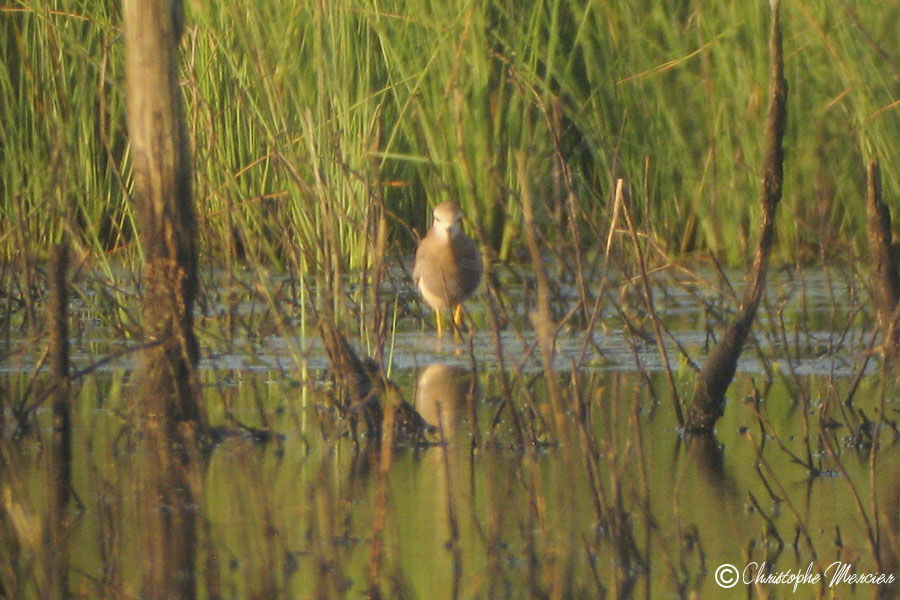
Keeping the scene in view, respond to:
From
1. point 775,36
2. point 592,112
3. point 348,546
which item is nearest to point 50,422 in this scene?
point 348,546

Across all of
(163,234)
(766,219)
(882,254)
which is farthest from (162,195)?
(882,254)

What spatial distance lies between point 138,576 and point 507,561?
0.79 metres

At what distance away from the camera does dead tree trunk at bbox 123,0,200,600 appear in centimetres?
486

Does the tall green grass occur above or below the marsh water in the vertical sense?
above

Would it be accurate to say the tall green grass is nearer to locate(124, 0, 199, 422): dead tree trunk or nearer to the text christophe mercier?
locate(124, 0, 199, 422): dead tree trunk

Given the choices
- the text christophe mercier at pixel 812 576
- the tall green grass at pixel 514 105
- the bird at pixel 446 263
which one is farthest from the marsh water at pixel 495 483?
the tall green grass at pixel 514 105

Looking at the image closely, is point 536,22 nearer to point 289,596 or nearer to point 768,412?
point 768,412

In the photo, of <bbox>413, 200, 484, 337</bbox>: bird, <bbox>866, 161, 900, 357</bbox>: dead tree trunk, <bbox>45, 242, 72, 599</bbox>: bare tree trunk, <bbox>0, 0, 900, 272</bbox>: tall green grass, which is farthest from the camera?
<bbox>0, 0, 900, 272</bbox>: tall green grass

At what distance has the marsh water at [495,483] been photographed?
3578mm

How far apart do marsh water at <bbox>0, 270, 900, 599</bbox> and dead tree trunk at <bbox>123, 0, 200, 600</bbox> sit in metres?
0.10

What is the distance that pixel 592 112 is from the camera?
9.27 m

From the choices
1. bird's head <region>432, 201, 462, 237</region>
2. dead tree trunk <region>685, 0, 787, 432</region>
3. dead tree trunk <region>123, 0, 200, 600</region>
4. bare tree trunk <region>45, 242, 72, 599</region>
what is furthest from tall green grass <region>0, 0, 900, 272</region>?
dead tree trunk <region>685, 0, 787, 432</region>

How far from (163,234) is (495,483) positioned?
1.20m

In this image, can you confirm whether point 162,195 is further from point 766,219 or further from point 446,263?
point 446,263
